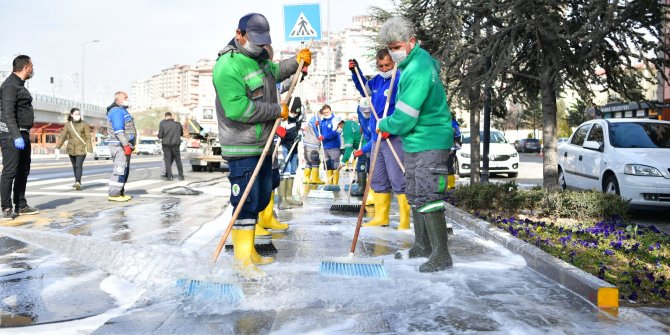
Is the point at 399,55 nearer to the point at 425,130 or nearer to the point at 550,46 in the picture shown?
the point at 425,130

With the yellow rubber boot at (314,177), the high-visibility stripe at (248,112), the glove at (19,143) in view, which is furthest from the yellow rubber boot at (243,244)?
the yellow rubber boot at (314,177)

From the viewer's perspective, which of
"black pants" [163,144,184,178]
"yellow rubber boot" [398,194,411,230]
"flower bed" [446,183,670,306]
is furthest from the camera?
"black pants" [163,144,184,178]

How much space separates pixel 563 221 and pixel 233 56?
4849 mm

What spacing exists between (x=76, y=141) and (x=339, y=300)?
32.9ft

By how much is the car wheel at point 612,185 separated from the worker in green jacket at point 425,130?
533cm

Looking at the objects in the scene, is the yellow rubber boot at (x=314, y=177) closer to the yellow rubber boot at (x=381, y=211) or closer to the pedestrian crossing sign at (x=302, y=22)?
the pedestrian crossing sign at (x=302, y=22)

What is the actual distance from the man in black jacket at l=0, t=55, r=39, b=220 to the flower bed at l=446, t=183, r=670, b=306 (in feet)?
19.0

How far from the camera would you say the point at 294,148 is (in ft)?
31.8

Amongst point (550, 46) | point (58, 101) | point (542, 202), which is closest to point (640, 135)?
point (550, 46)

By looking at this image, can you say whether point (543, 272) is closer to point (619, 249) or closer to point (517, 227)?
point (619, 249)

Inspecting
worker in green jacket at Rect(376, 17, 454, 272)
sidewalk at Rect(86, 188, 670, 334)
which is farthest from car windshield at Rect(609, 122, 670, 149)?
worker in green jacket at Rect(376, 17, 454, 272)

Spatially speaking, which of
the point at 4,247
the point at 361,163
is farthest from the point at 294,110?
the point at 361,163

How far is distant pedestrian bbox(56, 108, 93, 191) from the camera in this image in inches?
492

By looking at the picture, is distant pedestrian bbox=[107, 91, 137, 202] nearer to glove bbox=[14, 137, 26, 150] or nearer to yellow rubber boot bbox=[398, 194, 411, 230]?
glove bbox=[14, 137, 26, 150]
